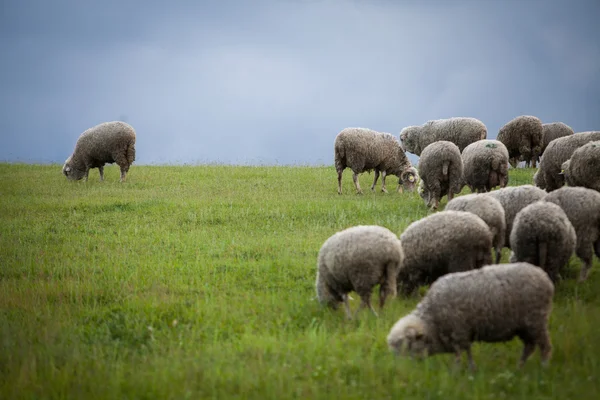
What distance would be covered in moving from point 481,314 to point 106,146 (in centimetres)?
2037

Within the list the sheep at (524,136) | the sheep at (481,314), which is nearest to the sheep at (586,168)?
the sheep at (481,314)

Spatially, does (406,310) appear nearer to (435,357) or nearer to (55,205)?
(435,357)

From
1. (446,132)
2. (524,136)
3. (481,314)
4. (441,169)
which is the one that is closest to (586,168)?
(441,169)

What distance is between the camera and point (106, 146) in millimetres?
24500

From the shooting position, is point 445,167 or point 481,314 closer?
point 481,314

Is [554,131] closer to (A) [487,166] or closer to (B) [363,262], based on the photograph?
(A) [487,166]

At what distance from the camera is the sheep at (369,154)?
65.5ft

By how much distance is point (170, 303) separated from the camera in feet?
31.0

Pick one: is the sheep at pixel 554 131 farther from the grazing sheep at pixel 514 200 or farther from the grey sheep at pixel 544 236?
the grey sheep at pixel 544 236

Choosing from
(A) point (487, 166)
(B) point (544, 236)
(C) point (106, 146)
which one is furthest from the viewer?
(C) point (106, 146)

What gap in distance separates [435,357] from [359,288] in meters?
1.52

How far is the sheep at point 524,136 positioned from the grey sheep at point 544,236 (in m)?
17.0

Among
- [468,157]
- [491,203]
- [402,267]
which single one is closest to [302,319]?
[402,267]

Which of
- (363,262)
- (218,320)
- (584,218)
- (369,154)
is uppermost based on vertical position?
(369,154)
